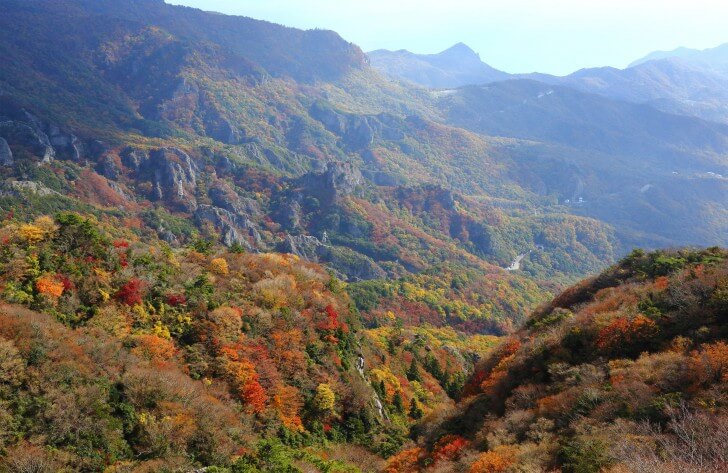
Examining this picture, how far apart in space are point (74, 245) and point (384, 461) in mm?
36672

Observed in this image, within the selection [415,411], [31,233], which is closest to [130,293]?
[31,233]

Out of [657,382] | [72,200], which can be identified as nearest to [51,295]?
[657,382]

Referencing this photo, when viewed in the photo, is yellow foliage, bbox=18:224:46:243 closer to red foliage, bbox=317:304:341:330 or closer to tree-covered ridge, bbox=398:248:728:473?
red foliage, bbox=317:304:341:330

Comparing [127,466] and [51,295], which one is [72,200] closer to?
[51,295]

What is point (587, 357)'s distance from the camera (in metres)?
37.1

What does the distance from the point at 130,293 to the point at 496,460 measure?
35.1 metres

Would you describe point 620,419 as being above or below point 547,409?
above

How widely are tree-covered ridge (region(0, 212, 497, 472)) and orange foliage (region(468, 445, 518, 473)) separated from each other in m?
15.1

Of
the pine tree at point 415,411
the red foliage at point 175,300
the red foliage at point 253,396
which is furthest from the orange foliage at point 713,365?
the pine tree at point 415,411

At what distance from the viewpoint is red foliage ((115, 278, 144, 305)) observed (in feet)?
144

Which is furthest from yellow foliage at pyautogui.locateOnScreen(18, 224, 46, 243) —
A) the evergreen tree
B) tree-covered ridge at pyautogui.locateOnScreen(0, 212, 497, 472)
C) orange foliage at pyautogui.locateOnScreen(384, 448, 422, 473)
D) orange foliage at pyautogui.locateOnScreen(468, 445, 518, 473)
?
the evergreen tree

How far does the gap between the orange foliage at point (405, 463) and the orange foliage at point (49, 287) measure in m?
31.5

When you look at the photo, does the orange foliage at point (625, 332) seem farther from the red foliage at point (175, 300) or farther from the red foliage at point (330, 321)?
the red foliage at point (175, 300)

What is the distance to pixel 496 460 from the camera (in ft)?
87.4
